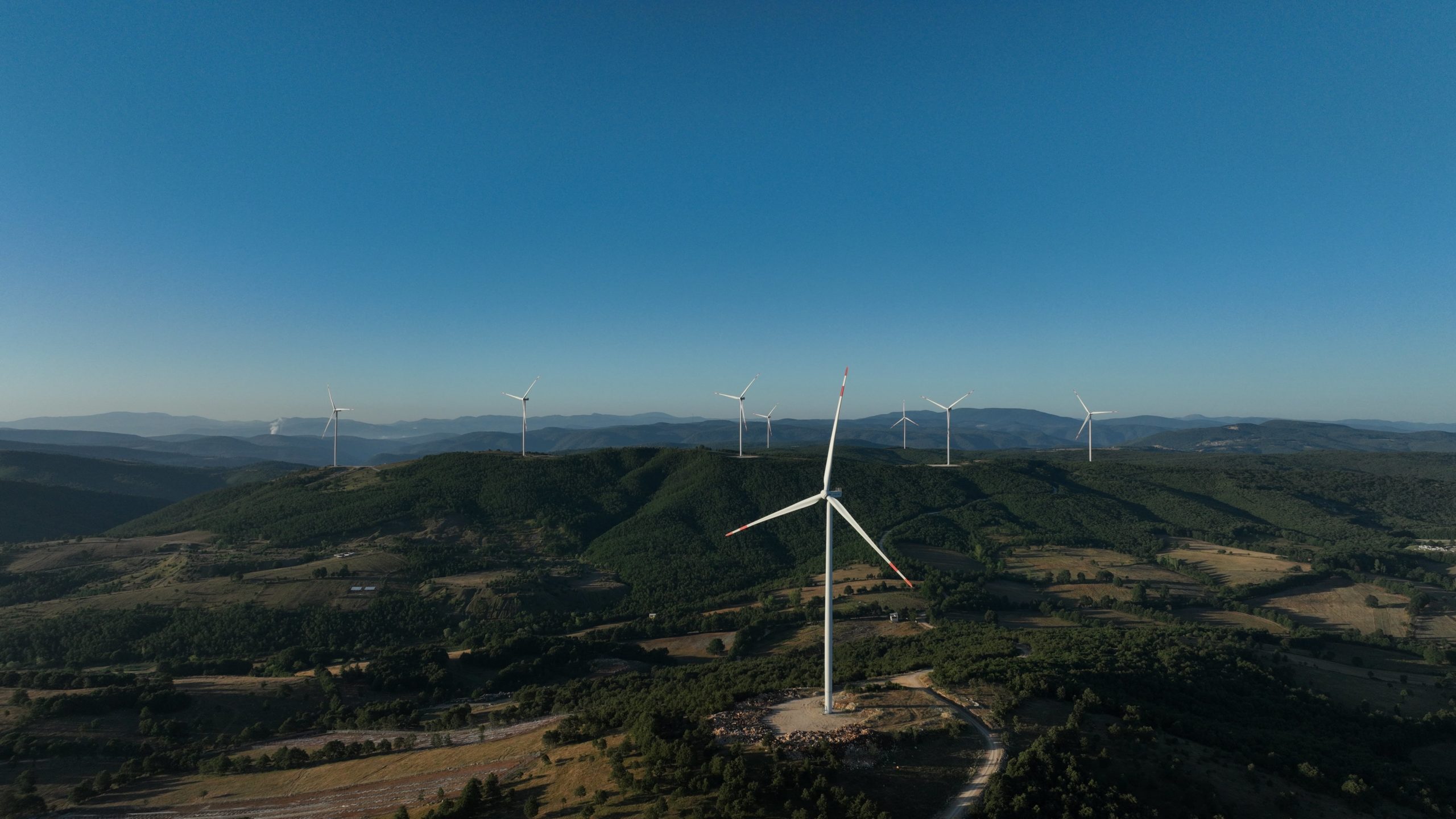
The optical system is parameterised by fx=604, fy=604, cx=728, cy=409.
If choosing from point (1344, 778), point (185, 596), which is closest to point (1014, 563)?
point (1344, 778)

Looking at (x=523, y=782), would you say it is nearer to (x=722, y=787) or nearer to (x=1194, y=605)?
(x=722, y=787)

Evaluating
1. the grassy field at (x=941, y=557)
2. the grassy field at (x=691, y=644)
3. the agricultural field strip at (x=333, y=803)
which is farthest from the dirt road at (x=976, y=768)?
the grassy field at (x=941, y=557)

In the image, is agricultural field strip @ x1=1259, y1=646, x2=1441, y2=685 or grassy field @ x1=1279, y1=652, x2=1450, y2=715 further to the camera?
agricultural field strip @ x1=1259, y1=646, x2=1441, y2=685

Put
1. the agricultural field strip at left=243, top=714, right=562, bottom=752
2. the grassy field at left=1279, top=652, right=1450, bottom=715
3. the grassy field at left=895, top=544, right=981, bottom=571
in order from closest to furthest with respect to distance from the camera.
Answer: the agricultural field strip at left=243, top=714, right=562, bottom=752 < the grassy field at left=1279, top=652, right=1450, bottom=715 < the grassy field at left=895, top=544, right=981, bottom=571

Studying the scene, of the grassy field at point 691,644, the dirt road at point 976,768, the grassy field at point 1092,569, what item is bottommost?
the grassy field at point 691,644

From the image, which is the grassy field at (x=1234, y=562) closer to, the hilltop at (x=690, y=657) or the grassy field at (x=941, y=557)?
the hilltop at (x=690, y=657)

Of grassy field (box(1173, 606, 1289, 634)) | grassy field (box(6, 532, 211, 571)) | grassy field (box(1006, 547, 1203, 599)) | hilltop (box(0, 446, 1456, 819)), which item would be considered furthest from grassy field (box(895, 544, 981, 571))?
grassy field (box(6, 532, 211, 571))

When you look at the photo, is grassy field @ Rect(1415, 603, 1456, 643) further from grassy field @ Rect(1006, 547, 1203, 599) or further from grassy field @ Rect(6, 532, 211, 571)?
grassy field @ Rect(6, 532, 211, 571)
